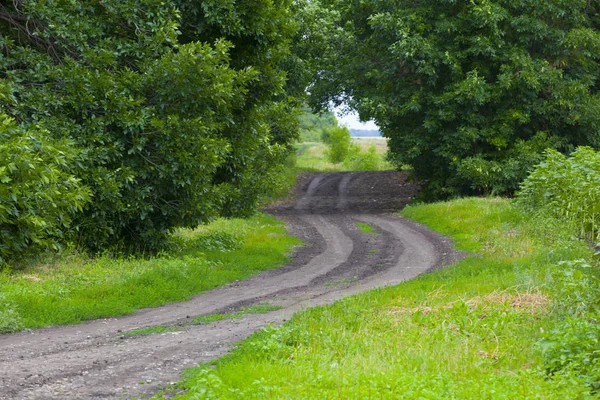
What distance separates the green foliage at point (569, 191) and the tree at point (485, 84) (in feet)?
25.3

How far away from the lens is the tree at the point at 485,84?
99.2 feet

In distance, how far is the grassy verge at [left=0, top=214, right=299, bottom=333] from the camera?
12.4 meters

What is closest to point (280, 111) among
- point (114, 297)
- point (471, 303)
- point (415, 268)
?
point (415, 268)

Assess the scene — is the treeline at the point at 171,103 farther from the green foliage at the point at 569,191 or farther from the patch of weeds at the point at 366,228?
the green foliage at the point at 569,191

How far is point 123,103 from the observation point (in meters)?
16.3

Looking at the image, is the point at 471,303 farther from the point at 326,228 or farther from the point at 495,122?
the point at 495,122

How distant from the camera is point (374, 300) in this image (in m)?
12.6

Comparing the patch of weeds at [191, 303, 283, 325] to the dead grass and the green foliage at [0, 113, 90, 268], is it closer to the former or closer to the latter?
the dead grass

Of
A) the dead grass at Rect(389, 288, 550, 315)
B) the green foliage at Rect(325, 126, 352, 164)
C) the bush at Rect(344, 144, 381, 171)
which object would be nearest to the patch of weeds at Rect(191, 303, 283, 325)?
the dead grass at Rect(389, 288, 550, 315)

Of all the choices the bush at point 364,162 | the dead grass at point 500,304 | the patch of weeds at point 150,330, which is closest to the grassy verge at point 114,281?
the patch of weeds at point 150,330

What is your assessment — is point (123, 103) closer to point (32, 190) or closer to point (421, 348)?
point (32, 190)

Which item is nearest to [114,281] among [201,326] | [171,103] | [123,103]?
[201,326]

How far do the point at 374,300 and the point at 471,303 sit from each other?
5.21 ft

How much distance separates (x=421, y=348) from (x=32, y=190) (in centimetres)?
804
